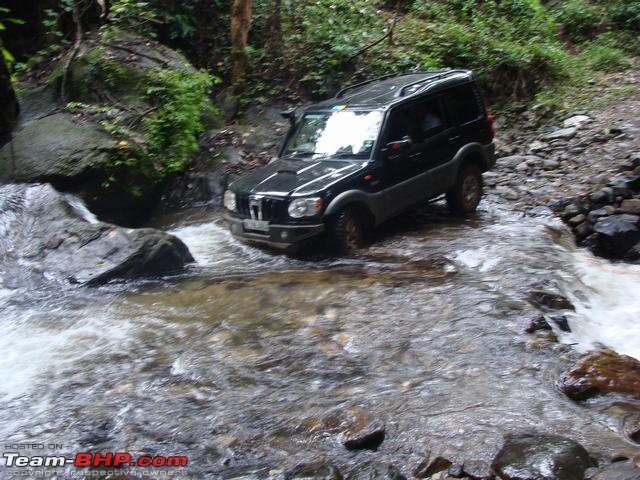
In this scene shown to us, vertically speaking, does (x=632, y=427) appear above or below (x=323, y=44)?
below

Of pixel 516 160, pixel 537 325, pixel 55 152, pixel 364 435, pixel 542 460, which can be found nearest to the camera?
pixel 542 460

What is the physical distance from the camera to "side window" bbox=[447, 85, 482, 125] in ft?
29.5

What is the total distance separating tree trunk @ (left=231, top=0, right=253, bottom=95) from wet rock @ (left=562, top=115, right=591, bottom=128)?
6839mm

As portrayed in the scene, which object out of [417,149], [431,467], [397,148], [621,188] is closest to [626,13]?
[621,188]

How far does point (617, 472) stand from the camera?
341 cm

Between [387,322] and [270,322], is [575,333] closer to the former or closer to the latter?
[387,322]

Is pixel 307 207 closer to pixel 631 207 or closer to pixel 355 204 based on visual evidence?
pixel 355 204

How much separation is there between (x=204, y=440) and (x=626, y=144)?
372 inches

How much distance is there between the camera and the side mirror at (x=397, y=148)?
7.91 meters

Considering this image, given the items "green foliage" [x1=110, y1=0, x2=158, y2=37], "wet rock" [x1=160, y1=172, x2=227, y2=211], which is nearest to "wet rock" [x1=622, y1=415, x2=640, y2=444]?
"wet rock" [x1=160, y1=172, x2=227, y2=211]

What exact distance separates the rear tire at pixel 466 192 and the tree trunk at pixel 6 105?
23.9 feet

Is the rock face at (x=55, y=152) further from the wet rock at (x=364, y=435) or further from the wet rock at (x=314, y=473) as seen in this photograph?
the wet rock at (x=314, y=473)

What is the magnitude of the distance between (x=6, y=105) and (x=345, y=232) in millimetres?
6628

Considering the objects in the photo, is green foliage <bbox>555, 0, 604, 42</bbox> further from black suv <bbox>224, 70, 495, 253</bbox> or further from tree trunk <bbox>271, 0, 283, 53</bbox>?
black suv <bbox>224, 70, 495, 253</bbox>
